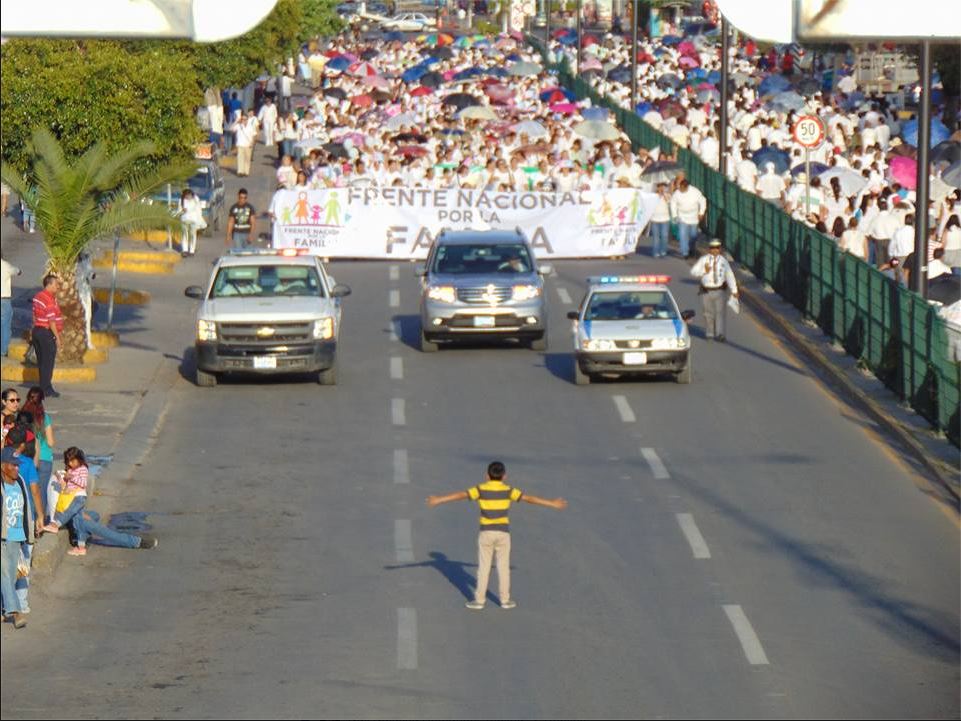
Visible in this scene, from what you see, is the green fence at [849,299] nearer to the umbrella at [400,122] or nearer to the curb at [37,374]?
the curb at [37,374]

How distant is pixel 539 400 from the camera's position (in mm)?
26016

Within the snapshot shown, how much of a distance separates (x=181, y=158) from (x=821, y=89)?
49.6m

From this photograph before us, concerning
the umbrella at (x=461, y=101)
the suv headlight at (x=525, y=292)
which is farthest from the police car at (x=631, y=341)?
the umbrella at (x=461, y=101)

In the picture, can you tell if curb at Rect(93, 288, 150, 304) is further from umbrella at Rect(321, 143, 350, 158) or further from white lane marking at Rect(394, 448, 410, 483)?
umbrella at Rect(321, 143, 350, 158)

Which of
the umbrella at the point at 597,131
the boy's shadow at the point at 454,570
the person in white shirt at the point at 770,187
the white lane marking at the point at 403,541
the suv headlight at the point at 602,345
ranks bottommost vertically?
the white lane marking at the point at 403,541

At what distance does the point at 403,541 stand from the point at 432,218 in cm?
2166

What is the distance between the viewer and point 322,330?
2656cm

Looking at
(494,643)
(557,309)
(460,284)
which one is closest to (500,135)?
(557,309)

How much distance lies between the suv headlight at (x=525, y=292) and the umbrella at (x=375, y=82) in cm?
4677

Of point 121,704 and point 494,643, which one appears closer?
point 121,704

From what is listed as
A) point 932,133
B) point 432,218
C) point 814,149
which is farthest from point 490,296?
point 932,133

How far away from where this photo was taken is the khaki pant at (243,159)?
54.3 meters

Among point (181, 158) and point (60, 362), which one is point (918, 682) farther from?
point (181, 158)

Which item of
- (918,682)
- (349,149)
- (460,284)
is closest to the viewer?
(918,682)
